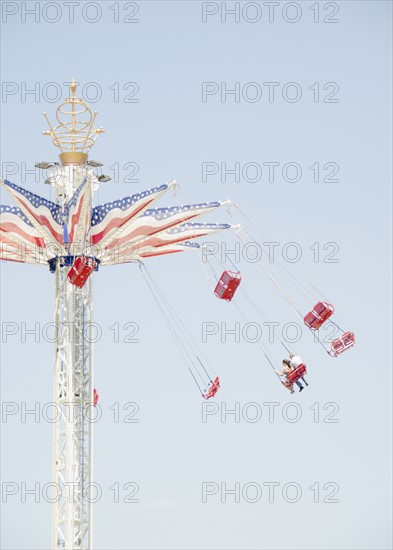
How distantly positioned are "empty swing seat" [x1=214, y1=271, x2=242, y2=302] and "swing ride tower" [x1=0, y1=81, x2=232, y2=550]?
2156 mm

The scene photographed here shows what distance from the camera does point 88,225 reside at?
72500 mm

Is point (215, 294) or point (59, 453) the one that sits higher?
point (215, 294)

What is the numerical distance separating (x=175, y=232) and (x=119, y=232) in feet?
7.64

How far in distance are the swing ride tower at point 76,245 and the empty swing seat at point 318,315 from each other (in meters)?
4.36

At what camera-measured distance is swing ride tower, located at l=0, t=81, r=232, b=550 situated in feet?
233

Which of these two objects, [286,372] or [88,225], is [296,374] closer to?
[286,372]

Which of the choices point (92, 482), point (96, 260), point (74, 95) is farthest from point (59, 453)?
point (74, 95)

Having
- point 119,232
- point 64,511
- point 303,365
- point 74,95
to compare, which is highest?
point 74,95

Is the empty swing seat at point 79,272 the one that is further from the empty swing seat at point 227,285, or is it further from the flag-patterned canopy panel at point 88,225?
the empty swing seat at point 227,285

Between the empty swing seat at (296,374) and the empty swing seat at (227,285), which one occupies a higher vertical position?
the empty swing seat at (227,285)

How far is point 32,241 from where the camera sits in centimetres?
7300

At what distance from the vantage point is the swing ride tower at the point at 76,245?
71000 millimetres

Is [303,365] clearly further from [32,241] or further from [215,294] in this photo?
[32,241]

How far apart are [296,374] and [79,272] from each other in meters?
8.11
